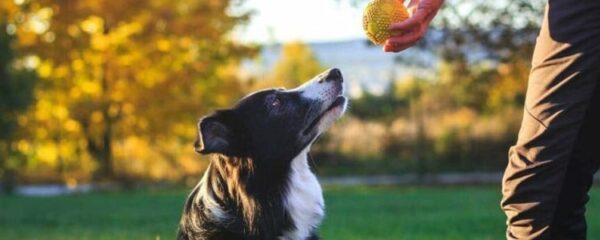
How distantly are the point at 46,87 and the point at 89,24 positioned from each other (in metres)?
1.81

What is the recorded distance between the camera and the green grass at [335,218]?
8.91 m

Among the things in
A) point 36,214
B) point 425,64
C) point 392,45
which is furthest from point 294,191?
point 425,64

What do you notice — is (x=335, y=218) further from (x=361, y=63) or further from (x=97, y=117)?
(x=361, y=63)

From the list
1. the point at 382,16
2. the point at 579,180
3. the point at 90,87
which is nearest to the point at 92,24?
the point at 90,87

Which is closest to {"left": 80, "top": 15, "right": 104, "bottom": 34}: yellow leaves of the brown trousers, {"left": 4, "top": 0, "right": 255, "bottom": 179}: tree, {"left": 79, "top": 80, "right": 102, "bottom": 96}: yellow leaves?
{"left": 4, "top": 0, "right": 255, "bottom": 179}: tree

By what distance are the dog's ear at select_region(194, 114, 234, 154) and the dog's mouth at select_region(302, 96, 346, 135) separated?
405 millimetres

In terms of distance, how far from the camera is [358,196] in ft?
53.5

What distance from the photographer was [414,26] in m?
3.08

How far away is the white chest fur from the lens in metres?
4.28

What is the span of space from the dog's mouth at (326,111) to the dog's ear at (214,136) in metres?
0.40

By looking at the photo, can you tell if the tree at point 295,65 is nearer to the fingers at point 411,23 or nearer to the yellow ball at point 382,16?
the yellow ball at point 382,16

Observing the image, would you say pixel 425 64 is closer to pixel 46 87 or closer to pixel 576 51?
pixel 46 87

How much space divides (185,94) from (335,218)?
41.7ft

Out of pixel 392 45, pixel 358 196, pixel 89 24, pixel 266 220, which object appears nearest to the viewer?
pixel 392 45
